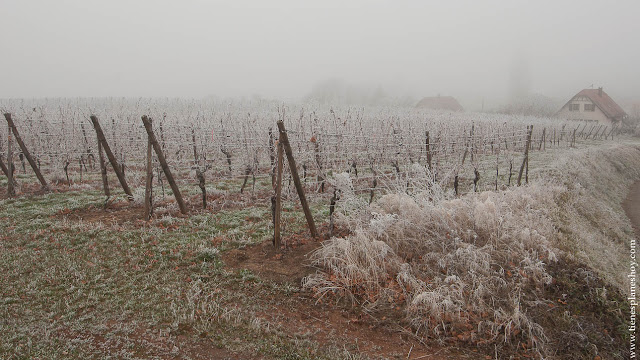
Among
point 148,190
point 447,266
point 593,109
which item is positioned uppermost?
point 593,109

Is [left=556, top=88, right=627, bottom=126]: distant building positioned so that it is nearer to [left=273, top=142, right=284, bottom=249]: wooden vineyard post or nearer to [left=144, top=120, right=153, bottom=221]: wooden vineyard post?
[left=273, top=142, right=284, bottom=249]: wooden vineyard post

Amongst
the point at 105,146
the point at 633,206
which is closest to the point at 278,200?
the point at 105,146

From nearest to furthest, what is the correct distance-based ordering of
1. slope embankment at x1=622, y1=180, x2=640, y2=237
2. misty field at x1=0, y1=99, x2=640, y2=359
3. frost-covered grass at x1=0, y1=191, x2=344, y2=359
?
frost-covered grass at x1=0, y1=191, x2=344, y2=359 → misty field at x1=0, y1=99, x2=640, y2=359 → slope embankment at x1=622, y1=180, x2=640, y2=237

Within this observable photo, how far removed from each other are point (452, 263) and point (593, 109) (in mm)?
50001

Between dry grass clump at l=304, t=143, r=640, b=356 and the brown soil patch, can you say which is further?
the brown soil patch

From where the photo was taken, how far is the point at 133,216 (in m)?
7.21

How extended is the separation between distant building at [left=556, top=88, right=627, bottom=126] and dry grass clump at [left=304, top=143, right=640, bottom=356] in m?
45.4

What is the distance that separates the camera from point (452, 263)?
4797 millimetres

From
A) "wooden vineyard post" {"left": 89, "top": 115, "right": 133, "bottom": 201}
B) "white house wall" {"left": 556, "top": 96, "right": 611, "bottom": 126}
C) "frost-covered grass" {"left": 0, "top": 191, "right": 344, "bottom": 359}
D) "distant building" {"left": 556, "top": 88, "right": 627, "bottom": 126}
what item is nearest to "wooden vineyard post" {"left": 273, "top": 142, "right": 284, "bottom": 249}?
"frost-covered grass" {"left": 0, "top": 191, "right": 344, "bottom": 359}

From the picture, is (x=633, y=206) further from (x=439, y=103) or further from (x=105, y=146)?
(x=439, y=103)

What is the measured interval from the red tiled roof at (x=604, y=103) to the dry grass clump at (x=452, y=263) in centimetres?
4571

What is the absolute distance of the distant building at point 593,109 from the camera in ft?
135

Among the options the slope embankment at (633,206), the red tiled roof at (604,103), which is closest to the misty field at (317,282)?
the slope embankment at (633,206)

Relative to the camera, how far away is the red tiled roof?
135 ft
